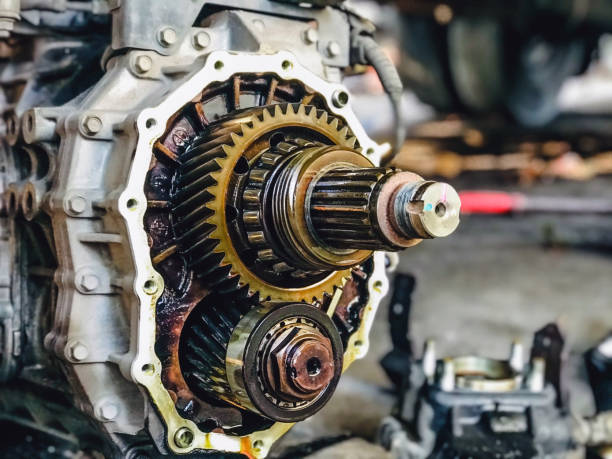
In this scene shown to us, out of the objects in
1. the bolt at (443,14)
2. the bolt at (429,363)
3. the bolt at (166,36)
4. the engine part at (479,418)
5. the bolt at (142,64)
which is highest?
the bolt at (443,14)

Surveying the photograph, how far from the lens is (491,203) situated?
3.93 meters

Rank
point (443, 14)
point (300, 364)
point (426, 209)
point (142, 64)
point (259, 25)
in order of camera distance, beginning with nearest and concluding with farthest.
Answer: point (426, 209)
point (300, 364)
point (142, 64)
point (259, 25)
point (443, 14)

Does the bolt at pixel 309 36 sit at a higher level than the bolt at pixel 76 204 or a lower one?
higher

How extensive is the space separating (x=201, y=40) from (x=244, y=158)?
0.73 feet

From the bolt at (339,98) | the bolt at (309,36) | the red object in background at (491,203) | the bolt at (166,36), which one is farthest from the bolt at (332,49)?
the red object in background at (491,203)

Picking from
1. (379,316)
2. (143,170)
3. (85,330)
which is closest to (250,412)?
(85,330)

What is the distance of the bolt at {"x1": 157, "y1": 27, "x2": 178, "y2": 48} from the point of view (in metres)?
1.05

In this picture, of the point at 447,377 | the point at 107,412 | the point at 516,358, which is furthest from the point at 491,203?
the point at 107,412

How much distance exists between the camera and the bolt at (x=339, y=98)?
1085mm

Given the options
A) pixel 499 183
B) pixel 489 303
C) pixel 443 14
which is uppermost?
pixel 443 14

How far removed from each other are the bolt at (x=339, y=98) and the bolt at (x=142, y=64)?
0.27 m

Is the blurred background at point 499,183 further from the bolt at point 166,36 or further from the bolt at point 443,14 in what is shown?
the bolt at point 166,36

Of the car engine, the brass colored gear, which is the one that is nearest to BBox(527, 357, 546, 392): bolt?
the car engine

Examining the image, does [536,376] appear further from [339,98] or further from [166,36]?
[166,36]
